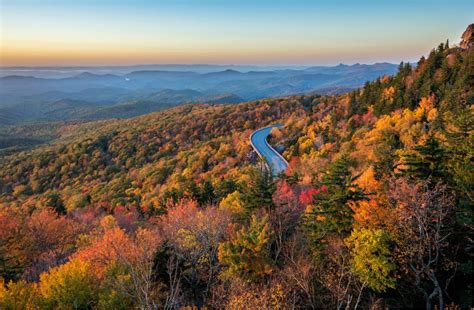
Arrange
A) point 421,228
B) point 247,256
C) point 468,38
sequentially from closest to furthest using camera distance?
point 421,228 → point 247,256 → point 468,38

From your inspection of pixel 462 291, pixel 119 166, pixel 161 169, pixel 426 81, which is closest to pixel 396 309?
pixel 462 291

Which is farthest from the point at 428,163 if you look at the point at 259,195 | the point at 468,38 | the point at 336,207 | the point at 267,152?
the point at 468,38

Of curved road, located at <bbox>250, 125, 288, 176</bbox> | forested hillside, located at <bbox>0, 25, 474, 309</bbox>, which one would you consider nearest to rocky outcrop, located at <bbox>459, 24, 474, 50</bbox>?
forested hillside, located at <bbox>0, 25, 474, 309</bbox>

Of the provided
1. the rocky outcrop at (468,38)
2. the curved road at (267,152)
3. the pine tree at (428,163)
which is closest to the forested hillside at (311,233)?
the pine tree at (428,163)

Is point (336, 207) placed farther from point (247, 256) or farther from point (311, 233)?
point (247, 256)

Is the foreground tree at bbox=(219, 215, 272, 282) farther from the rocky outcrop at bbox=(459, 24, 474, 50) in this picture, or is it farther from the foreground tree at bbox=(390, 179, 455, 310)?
the rocky outcrop at bbox=(459, 24, 474, 50)
